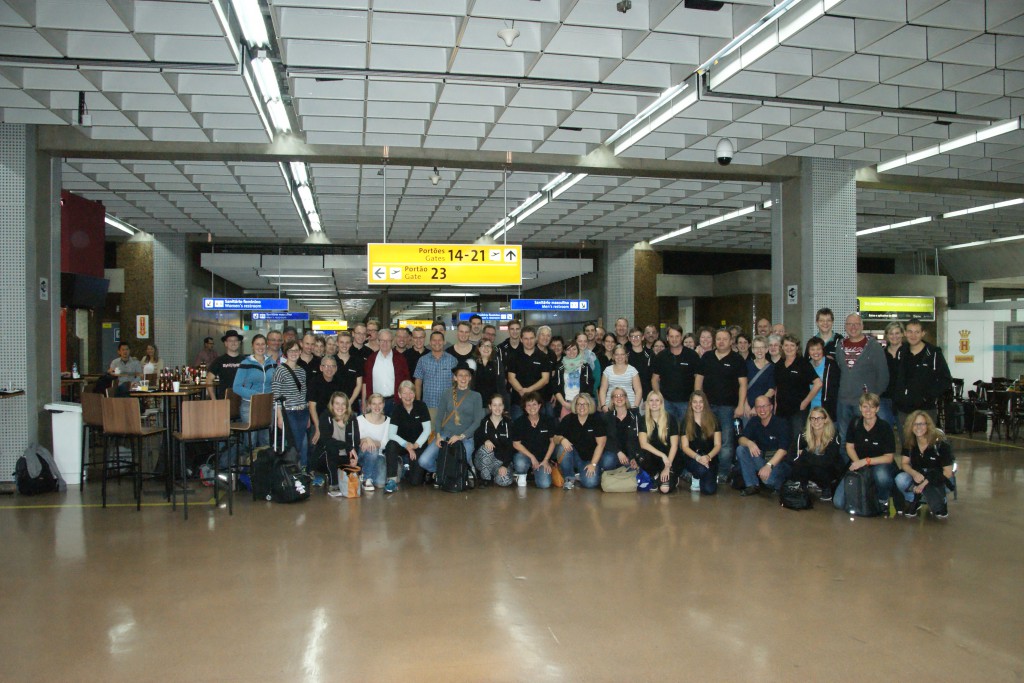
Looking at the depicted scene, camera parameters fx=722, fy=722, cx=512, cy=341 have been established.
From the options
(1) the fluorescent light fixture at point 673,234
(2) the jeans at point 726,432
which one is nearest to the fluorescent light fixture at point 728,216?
(1) the fluorescent light fixture at point 673,234

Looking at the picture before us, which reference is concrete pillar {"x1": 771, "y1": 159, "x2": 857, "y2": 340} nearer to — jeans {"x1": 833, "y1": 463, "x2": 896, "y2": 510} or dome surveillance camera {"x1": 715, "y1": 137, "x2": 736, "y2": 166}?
dome surveillance camera {"x1": 715, "y1": 137, "x2": 736, "y2": 166}

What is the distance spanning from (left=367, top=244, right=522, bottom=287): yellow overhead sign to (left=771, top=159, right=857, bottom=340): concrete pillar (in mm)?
3663

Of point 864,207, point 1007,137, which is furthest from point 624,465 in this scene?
point 864,207

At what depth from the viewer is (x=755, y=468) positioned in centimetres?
688

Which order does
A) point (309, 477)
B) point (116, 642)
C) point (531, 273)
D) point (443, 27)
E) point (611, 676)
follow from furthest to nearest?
point (531, 273)
point (309, 477)
point (443, 27)
point (116, 642)
point (611, 676)

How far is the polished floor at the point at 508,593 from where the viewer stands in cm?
320

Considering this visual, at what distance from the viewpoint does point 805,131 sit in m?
8.22

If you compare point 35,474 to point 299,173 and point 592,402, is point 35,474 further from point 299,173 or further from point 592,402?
point 592,402

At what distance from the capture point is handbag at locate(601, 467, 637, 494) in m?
6.94

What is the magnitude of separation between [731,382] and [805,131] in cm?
318

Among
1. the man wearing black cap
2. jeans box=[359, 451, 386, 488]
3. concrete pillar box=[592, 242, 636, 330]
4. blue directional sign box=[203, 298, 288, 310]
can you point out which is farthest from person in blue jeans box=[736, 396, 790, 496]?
blue directional sign box=[203, 298, 288, 310]

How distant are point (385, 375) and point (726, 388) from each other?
3.50m

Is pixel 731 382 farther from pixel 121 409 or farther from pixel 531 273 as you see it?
pixel 531 273

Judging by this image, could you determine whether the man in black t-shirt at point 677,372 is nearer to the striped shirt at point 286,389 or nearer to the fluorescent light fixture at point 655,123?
the fluorescent light fixture at point 655,123
